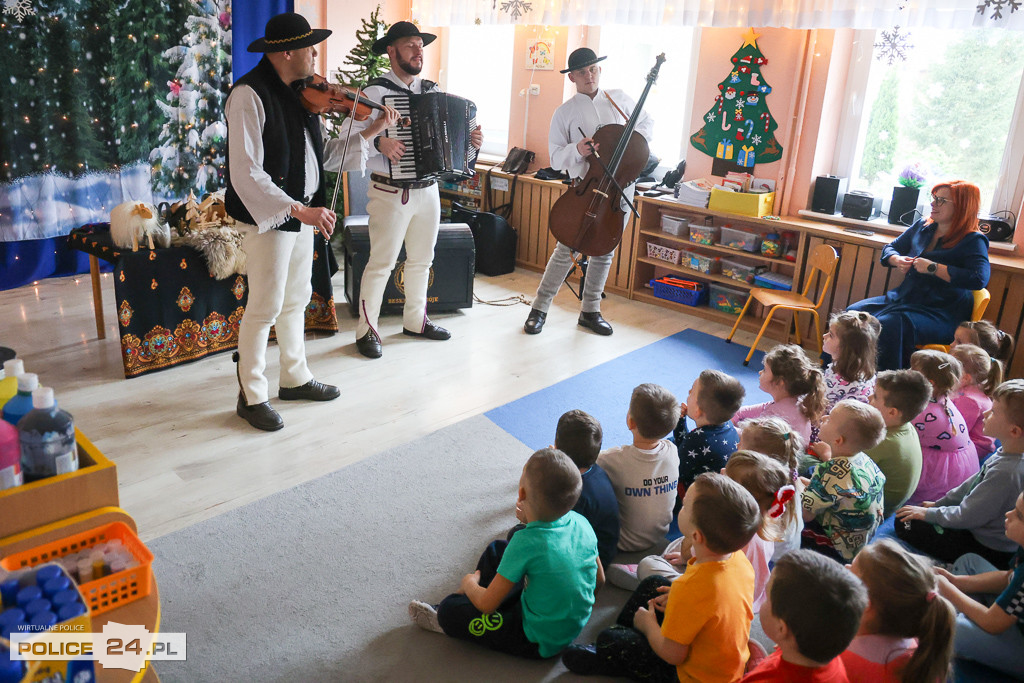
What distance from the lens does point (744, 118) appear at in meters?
4.85

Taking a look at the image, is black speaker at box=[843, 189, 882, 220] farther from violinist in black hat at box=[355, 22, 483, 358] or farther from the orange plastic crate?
the orange plastic crate

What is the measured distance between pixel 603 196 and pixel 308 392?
1.86m

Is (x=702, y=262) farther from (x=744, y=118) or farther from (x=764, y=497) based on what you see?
(x=764, y=497)

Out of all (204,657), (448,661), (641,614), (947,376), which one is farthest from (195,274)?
(947,376)

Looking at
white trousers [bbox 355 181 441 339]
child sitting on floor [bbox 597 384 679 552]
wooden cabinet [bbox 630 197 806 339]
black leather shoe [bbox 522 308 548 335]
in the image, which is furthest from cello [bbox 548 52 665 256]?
child sitting on floor [bbox 597 384 679 552]

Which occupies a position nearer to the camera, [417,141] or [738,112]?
[417,141]

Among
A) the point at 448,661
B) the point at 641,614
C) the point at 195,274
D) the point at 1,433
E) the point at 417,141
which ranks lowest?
the point at 448,661

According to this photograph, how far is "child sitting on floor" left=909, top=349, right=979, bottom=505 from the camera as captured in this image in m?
2.76

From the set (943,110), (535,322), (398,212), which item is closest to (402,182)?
(398,212)

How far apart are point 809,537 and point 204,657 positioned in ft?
6.03

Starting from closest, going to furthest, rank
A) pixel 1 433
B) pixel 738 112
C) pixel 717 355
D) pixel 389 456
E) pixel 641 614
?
pixel 1 433
pixel 641 614
pixel 389 456
pixel 717 355
pixel 738 112

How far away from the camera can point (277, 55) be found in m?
2.84

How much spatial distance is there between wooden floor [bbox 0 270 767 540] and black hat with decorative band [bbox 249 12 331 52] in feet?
4.91

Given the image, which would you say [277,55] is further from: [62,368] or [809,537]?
[809,537]
